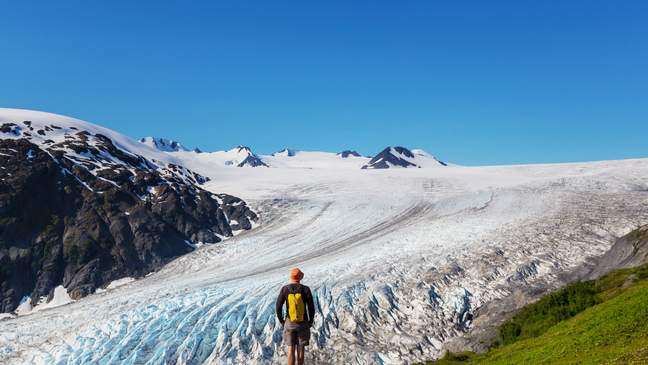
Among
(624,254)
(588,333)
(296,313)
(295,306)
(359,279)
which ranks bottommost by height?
(588,333)

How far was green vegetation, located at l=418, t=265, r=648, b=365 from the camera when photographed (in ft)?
31.7

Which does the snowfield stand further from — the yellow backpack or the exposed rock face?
the yellow backpack

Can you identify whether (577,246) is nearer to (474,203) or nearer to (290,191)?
(474,203)

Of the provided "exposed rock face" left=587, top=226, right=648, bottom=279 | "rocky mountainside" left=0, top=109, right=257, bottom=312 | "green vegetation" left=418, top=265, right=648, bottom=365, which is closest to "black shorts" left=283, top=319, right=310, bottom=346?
"green vegetation" left=418, top=265, right=648, bottom=365

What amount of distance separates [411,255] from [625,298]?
22211mm

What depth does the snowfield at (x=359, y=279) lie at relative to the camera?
2497cm

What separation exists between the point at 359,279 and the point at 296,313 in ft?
68.7

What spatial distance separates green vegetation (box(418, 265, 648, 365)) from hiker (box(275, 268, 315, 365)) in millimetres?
4988

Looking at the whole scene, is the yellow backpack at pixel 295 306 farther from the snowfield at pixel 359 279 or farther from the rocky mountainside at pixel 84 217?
the rocky mountainside at pixel 84 217

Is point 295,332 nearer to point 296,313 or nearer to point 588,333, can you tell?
point 296,313

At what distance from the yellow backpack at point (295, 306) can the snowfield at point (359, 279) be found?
1373 centimetres

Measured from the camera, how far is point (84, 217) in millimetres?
56531

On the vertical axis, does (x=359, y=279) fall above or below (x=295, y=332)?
below

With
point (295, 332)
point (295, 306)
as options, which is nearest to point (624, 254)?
point (295, 332)
